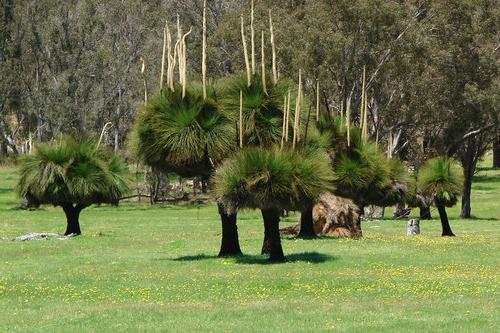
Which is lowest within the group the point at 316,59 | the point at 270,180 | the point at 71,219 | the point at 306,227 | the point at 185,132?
the point at 306,227

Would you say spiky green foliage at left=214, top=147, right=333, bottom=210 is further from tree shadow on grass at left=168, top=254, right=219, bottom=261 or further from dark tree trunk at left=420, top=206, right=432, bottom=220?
dark tree trunk at left=420, top=206, right=432, bottom=220

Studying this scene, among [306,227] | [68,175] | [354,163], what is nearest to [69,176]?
[68,175]

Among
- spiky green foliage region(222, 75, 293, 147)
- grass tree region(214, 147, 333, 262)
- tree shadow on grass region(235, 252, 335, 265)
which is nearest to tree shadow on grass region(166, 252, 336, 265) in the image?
tree shadow on grass region(235, 252, 335, 265)

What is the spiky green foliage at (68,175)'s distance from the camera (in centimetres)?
3922

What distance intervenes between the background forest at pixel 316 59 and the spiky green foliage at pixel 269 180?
68.0ft

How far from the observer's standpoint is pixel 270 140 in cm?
2847

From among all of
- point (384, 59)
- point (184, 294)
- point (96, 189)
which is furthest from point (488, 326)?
point (384, 59)

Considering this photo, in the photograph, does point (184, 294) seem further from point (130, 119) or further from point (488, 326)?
point (130, 119)

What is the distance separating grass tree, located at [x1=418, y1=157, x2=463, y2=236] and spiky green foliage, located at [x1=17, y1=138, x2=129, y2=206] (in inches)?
467

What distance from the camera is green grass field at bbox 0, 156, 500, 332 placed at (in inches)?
696

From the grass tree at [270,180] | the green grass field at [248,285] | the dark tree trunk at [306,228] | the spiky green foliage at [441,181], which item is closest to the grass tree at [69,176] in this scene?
the green grass field at [248,285]

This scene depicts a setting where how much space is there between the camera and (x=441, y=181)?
4012 centimetres

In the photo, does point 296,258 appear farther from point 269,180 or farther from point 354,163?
point 354,163

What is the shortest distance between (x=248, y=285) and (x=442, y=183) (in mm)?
18961
